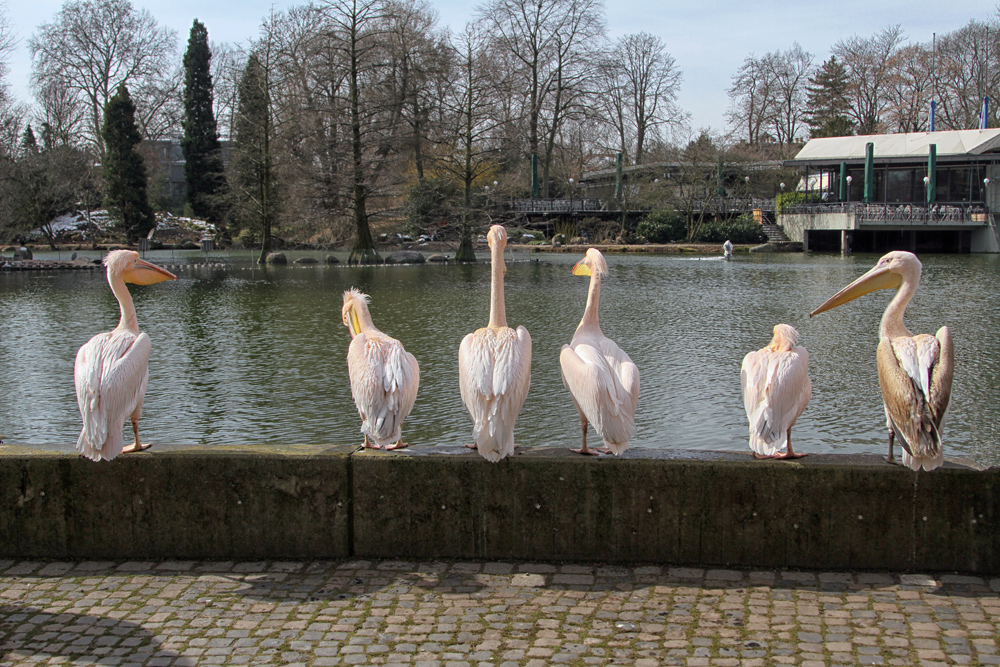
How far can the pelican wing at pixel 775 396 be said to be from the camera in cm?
496

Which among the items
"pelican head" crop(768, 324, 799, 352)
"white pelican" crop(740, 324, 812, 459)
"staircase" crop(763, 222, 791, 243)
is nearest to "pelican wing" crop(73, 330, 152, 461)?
"white pelican" crop(740, 324, 812, 459)

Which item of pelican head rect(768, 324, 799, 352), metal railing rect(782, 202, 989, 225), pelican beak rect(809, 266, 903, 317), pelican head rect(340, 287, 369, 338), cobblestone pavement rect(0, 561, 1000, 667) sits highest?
metal railing rect(782, 202, 989, 225)

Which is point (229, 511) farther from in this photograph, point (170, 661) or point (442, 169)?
point (442, 169)

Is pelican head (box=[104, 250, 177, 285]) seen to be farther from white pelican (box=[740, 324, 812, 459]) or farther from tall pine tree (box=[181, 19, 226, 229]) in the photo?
tall pine tree (box=[181, 19, 226, 229])

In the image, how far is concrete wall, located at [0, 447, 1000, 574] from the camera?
14.9 feet

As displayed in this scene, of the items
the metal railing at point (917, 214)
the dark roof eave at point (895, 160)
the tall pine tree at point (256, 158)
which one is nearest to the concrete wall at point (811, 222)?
the metal railing at point (917, 214)

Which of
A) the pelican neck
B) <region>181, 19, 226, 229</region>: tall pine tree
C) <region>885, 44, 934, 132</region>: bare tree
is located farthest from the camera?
<region>885, 44, 934, 132</region>: bare tree

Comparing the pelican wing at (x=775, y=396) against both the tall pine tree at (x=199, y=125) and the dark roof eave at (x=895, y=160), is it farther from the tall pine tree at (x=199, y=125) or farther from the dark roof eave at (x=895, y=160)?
the tall pine tree at (x=199, y=125)

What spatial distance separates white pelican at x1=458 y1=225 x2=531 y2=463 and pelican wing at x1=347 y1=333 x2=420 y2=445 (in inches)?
17.3

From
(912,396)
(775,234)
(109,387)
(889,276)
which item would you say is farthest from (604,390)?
(775,234)

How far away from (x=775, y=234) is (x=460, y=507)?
144ft

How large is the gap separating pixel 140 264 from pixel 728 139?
51737mm

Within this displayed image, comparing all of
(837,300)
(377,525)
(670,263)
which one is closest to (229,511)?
(377,525)

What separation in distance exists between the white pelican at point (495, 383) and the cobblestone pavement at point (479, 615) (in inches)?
28.7
